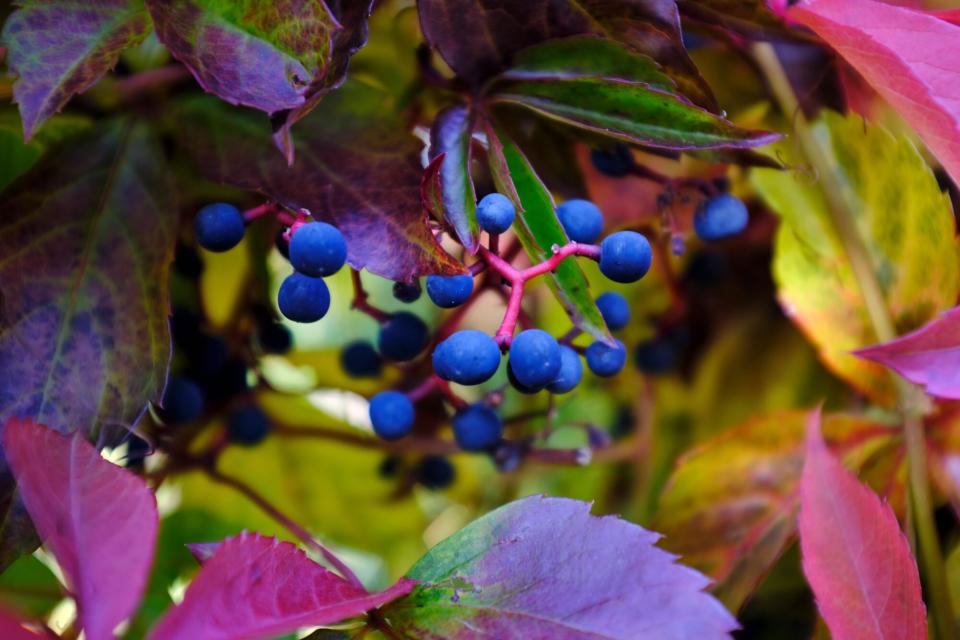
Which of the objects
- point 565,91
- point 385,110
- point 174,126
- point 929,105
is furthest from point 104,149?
point 929,105

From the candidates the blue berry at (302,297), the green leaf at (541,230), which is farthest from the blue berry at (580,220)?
the blue berry at (302,297)

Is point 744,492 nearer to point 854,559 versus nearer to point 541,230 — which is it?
point 854,559

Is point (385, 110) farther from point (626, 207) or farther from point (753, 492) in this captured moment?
point (753, 492)

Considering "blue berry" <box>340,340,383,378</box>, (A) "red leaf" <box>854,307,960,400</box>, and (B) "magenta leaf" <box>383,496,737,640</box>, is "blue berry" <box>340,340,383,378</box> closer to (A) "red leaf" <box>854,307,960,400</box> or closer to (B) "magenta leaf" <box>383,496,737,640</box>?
(B) "magenta leaf" <box>383,496,737,640</box>

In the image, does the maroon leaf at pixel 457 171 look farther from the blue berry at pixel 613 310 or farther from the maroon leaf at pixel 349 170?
the blue berry at pixel 613 310

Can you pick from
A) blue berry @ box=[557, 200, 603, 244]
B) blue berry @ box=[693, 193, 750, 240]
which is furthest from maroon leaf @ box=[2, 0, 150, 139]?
blue berry @ box=[693, 193, 750, 240]
